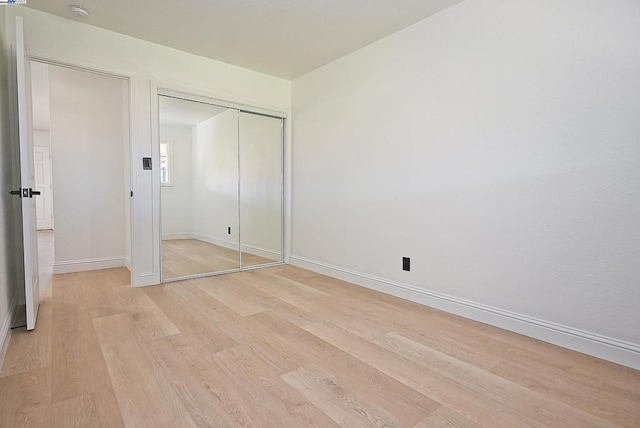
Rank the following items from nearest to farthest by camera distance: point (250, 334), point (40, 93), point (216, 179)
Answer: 1. point (250, 334)
2. point (216, 179)
3. point (40, 93)

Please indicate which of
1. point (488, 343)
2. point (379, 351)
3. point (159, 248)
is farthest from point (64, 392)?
point (488, 343)

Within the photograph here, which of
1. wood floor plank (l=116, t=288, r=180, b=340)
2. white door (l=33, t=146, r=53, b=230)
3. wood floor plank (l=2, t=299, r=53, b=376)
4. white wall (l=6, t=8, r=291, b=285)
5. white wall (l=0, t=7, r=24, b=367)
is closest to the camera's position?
wood floor plank (l=2, t=299, r=53, b=376)

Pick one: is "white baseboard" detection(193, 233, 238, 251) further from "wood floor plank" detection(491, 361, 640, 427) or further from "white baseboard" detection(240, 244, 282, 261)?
"wood floor plank" detection(491, 361, 640, 427)

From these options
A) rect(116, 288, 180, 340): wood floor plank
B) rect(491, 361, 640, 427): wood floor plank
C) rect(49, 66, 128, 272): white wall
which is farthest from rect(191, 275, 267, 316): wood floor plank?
rect(491, 361, 640, 427): wood floor plank

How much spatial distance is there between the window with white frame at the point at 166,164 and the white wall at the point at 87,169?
80 centimetres

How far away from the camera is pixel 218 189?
394 centimetres

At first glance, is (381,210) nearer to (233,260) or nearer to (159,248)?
(233,260)

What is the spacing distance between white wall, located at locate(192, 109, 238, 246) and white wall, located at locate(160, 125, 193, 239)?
8 centimetres

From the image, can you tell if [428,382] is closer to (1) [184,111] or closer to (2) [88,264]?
(1) [184,111]

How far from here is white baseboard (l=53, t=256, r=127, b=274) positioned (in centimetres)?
361

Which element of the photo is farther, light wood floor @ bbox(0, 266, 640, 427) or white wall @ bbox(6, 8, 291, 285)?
white wall @ bbox(6, 8, 291, 285)

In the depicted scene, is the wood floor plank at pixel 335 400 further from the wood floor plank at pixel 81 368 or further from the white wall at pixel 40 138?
the white wall at pixel 40 138

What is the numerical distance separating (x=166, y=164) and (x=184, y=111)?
0.61 metres

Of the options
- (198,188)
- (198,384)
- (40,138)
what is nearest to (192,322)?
(198,384)
